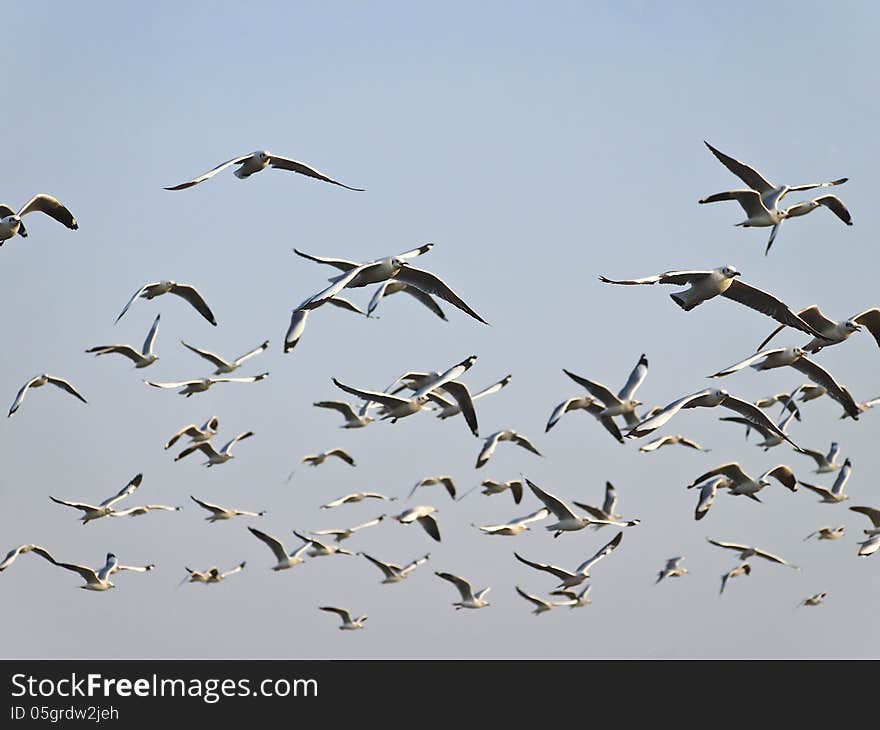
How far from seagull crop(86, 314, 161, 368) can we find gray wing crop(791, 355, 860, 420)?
1555cm

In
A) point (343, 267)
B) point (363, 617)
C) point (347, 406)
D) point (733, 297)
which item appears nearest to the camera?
point (733, 297)

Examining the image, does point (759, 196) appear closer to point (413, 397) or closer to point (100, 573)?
point (413, 397)

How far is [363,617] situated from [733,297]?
78.6 feet

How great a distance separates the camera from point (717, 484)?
30.3m

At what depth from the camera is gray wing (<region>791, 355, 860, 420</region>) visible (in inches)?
998

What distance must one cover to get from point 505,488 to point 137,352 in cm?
1029

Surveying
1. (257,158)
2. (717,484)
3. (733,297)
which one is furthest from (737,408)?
(257,158)

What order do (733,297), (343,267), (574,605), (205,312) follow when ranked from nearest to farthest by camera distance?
1. (733,297)
2. (343,267)
3. (205,312)
4. (574,605)

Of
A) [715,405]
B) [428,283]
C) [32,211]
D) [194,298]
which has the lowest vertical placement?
[715,405]

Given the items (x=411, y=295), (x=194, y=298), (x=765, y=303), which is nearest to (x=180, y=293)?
(x=194, y=298)

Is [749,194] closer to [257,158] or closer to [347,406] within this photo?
[257,158]

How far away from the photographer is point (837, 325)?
24828 millimetres

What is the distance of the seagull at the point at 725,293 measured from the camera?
22.5m

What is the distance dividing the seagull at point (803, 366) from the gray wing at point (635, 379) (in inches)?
198
